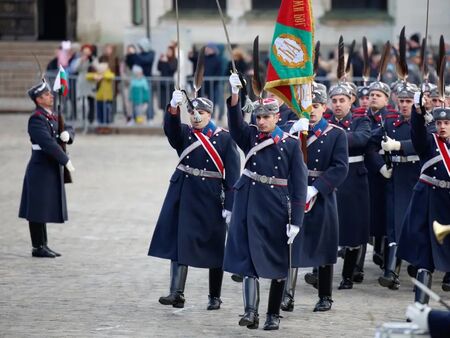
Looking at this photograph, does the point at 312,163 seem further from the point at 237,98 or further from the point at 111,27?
the point at 111,27

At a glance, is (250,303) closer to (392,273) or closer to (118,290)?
(118,290)

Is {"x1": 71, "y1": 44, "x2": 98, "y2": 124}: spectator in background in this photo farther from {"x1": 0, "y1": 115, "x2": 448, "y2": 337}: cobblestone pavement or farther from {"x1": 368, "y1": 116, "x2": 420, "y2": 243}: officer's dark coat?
{"x1": 368, "y1": 116, "x2": 420, "y2": 243}: officer's dark coat

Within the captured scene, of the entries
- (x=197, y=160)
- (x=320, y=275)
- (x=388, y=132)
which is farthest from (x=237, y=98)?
(x=388, y=132)

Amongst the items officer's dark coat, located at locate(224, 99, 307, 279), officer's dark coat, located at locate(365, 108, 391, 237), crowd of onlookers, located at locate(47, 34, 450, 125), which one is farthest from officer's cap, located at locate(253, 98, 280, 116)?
crowd of onlookers, located at locate(47, 34, 450, 125)

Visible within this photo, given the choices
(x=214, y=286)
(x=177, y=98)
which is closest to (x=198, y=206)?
(x=214, y=286)

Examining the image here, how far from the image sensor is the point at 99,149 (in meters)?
25.3

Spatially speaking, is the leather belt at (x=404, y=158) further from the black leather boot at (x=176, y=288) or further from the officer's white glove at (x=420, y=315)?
the officer's white glove at (x=420, y=315)

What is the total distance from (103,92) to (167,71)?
152cm

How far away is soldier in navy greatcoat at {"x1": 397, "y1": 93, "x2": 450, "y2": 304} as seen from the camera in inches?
484

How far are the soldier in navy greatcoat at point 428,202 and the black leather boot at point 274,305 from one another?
3.59ft

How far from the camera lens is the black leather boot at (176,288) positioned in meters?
12.8

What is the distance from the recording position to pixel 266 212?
11953mm

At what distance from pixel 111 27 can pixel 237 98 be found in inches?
1007

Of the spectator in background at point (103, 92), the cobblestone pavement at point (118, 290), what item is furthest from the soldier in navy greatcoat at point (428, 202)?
the spectator in background at point (103, 92)
